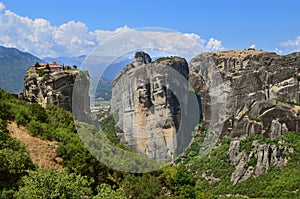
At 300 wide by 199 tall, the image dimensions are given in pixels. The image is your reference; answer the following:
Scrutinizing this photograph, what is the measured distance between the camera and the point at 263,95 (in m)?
34.0

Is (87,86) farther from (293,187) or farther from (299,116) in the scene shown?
(299,116)

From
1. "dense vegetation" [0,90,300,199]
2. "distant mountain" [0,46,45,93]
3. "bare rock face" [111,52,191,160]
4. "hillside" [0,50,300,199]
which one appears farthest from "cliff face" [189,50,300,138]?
"distant mountain" [0,46,45,93]

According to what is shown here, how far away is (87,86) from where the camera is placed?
550cm

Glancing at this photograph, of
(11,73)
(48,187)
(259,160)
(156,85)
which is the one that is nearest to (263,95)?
(259,160)

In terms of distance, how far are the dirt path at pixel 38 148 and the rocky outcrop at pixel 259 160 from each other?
19.4m

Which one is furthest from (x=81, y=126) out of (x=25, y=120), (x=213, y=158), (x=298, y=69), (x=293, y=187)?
(x=298, y=69)

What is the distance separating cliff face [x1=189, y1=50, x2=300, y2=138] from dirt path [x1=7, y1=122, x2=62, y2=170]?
21668mm

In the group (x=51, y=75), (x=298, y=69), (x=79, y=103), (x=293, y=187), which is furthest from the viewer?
(x=298, y=69)

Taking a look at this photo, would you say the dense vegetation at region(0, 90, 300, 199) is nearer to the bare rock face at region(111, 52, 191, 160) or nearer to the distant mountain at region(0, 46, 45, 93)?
the bare rock face at region(111, 52, 191, 160)

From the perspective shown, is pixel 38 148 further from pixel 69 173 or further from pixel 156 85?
pixel 156 85

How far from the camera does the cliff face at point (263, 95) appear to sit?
2812 centimetres

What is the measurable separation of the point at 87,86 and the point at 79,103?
32 cm

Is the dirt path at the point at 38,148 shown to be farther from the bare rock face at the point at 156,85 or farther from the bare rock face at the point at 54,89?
the bare rock face at the point at 54,89

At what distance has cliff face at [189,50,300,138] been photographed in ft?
92.3
